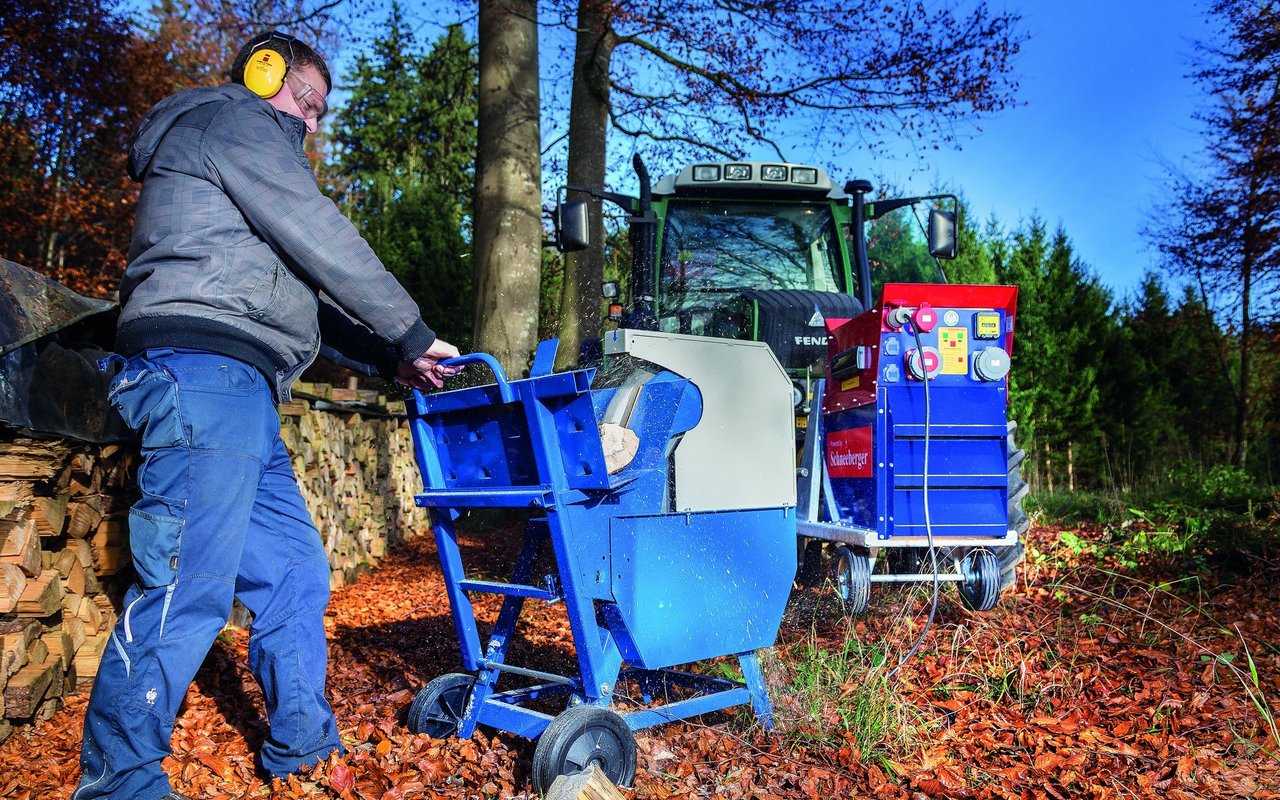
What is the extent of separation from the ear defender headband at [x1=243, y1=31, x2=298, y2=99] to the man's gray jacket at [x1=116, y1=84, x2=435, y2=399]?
0.43ft

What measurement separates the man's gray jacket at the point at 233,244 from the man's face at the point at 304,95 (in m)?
0.17

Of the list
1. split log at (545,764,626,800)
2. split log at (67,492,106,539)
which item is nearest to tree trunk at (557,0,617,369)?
split log at (67,492,106,539)

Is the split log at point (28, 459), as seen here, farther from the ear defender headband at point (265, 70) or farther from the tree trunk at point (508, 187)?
the tree trunk at point (508, 187)

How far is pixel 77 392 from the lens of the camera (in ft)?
11.6

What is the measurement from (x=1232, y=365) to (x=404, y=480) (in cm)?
1498

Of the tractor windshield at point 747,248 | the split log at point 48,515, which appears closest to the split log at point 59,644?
the split log at point 48,515

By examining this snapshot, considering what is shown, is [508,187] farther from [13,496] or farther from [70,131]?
[70,131]

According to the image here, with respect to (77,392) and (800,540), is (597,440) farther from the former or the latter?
(800,540)

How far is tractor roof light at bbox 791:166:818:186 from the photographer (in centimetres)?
591

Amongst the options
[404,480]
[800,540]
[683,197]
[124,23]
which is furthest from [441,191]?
[800,540]

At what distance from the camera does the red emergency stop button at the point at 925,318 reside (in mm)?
4223

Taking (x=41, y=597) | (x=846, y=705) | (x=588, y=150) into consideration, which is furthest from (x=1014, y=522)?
(x=588, y=150)

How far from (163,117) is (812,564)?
13.7 feet

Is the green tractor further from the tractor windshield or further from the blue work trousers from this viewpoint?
the blue work trousers
